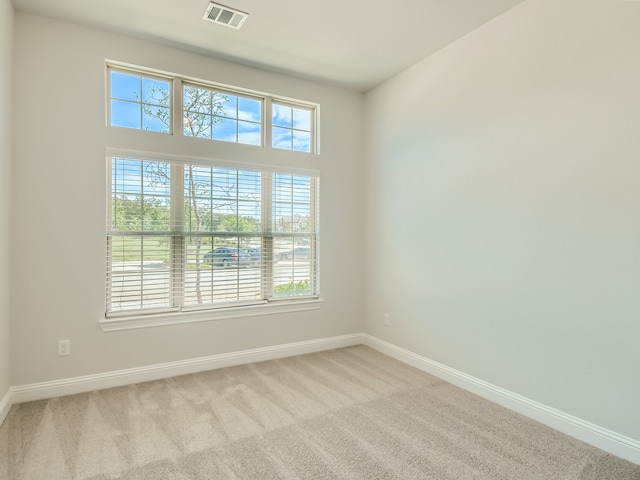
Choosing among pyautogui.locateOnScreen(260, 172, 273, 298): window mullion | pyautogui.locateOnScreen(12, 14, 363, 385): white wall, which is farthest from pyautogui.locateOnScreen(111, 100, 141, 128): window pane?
pyautogui.locateOnScreen(260, 172, 273, 298): window mullion

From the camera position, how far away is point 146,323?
3016mm

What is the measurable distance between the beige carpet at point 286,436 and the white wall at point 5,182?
418mm

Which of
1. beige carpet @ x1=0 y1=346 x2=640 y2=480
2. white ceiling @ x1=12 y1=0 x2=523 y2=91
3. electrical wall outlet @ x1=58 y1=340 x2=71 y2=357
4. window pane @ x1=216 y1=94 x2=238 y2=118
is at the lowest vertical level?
beige carpet @ x1=0 y1=346 x2=640 y2=480

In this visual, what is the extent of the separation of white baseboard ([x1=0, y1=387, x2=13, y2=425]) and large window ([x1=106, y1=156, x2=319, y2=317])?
2.67ft

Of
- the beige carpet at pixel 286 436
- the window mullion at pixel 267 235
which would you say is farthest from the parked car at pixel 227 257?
the beige carpet at pixel 286 436

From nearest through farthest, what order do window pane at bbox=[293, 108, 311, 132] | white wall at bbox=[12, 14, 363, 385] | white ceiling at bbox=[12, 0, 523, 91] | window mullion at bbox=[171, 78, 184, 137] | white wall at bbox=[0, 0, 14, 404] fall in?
white wall at bbox=[0, 0, 14, 404] < white ceiling at bbox=[12, 0, 523, 91] < white wall at bbox=[12, 14, 363, 385] < window mullion at bbox=[171, 78, 184, 137] < window pane at bbox=[293, 108, 311, 132]

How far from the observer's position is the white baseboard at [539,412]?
203cm

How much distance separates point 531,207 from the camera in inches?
97.0

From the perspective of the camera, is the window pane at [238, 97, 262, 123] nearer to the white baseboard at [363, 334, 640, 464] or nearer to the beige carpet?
the beige carpet

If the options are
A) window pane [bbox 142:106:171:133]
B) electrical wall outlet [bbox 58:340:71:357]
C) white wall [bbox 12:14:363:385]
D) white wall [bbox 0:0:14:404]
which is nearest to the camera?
white wall [bbox 0:0:14:404]

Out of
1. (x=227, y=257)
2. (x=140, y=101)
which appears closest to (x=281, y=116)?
(x=140, y=101)

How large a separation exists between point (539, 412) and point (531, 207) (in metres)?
1.40

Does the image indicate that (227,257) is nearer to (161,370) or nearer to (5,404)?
(161,370)

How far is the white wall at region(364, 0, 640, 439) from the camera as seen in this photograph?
6.70 ft
